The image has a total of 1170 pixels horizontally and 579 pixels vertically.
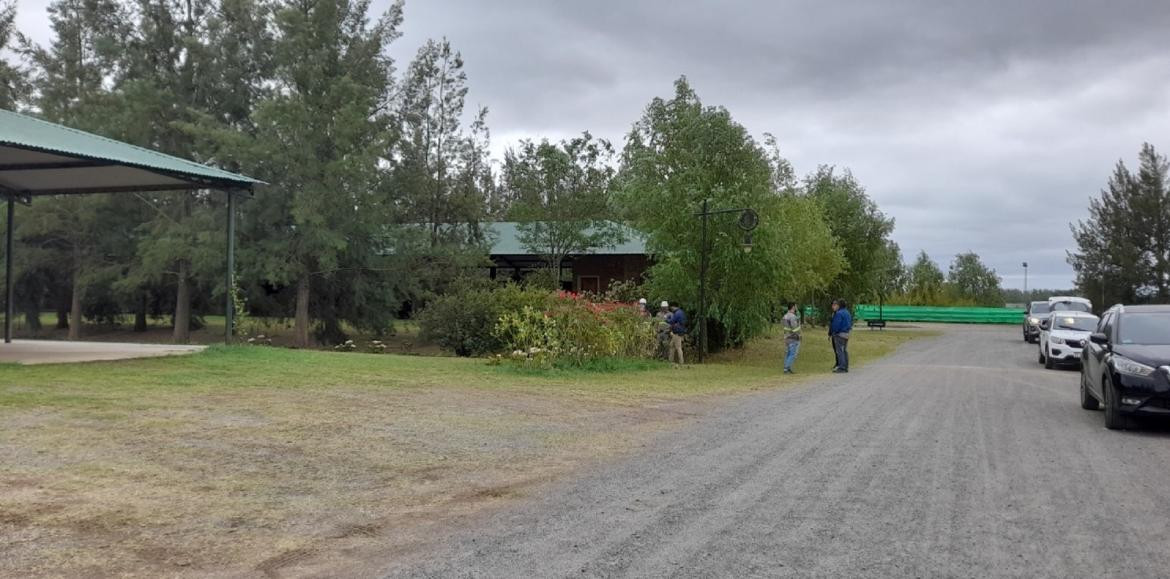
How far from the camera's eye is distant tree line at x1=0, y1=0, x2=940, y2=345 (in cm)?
2811

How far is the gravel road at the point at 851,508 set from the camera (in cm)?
463

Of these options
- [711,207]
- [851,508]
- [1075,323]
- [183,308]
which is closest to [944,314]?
[1075,323]

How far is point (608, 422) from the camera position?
1031 centimetres

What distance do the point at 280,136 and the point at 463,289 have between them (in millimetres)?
8278

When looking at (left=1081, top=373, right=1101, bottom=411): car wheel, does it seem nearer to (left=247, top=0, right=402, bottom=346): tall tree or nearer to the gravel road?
the gravel road

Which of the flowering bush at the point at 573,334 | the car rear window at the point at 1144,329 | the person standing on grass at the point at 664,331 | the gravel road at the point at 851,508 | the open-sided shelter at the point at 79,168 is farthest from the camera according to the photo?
the person standing on grass at the point at 664,331

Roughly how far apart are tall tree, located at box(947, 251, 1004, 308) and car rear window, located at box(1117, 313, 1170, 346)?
217 feet

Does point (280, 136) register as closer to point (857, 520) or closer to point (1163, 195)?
point (857, 520)

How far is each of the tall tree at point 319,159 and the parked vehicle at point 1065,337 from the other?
21.1 meters

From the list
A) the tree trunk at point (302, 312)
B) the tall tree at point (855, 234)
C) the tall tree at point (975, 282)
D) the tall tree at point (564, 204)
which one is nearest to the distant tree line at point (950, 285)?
the tall tree at point (975, 282)

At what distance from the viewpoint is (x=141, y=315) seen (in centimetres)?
3672

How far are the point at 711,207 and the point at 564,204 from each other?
15775mm

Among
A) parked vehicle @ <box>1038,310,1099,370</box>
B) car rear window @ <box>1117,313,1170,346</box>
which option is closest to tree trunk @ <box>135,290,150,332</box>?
parked vehicle @ <box>1038,310,1099,370</box>

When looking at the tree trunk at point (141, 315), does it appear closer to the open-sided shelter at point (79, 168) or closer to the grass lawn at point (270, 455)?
the open-sided shelter at point (79, 168)
